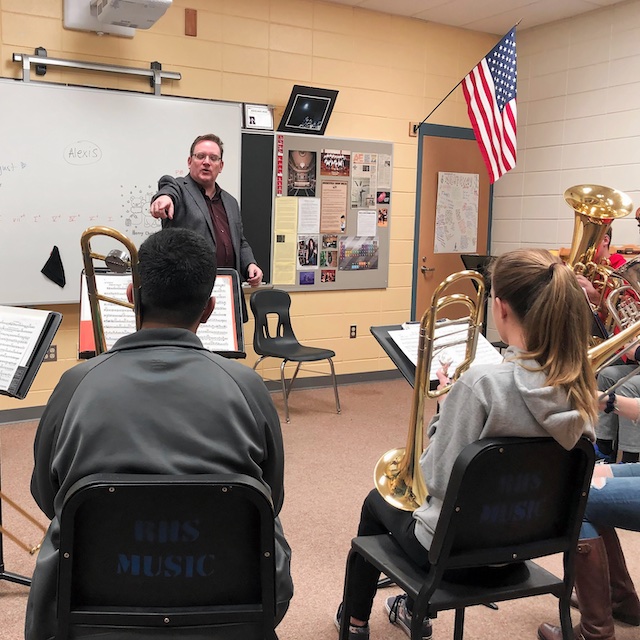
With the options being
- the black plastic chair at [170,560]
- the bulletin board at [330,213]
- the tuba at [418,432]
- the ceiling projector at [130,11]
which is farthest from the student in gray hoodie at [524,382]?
the bulletin board at [330,213]

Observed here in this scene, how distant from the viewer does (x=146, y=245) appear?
1464mm

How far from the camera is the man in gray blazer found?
143 inches

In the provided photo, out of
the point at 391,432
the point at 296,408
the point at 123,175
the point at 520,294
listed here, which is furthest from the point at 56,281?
the point at 520,294

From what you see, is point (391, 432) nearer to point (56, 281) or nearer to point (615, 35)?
point (56, 281)

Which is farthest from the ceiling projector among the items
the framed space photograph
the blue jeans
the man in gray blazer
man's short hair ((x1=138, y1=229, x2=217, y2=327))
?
the blue jeans

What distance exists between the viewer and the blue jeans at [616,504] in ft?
6.21

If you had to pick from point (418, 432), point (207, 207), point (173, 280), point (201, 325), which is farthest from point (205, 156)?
point (173, 280)

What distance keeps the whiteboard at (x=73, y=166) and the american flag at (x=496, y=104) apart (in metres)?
1.75

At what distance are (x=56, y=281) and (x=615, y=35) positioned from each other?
4.24 meters

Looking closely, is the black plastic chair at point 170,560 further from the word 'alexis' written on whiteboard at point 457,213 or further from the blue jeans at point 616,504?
the word 'alexis' written on whiteboard at point 457,213

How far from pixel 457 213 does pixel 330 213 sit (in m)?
1.29

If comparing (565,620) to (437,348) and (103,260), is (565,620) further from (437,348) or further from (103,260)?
(103,260)

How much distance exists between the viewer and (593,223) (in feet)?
10.3

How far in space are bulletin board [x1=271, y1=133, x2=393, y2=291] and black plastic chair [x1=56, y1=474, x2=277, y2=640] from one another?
398 cm
